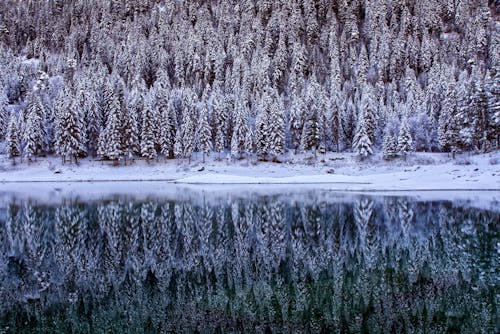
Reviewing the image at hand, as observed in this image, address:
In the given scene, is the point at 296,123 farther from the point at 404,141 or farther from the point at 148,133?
the point at 148,133

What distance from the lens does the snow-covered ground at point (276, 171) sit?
64.4 metres

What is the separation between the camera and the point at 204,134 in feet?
269

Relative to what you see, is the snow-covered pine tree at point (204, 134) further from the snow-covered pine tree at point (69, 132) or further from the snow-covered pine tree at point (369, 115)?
the snow-covered pine tree at point (369, 115)

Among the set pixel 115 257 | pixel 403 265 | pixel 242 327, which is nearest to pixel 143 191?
pixel 115 257

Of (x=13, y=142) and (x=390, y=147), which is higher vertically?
(x=13, y=142)

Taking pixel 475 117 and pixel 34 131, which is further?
pixel 34 131

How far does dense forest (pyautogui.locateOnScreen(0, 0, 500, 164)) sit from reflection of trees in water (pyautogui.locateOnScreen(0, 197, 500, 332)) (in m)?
46.4

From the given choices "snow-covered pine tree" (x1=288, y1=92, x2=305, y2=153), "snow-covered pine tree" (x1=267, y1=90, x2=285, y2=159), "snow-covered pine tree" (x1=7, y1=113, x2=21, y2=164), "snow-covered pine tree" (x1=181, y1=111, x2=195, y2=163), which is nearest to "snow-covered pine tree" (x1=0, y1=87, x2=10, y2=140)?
"snow-covered pine tree" (x1=7, y1=113, x2=21, y2=164)

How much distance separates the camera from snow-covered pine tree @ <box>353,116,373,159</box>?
7869 cm

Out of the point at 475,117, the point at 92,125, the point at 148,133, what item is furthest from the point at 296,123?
the point at 92,125

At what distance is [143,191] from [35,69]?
9410 cm

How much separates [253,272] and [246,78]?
316 ft

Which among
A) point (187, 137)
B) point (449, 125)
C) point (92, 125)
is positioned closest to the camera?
point (449, 125)

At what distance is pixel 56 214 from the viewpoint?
127ft
